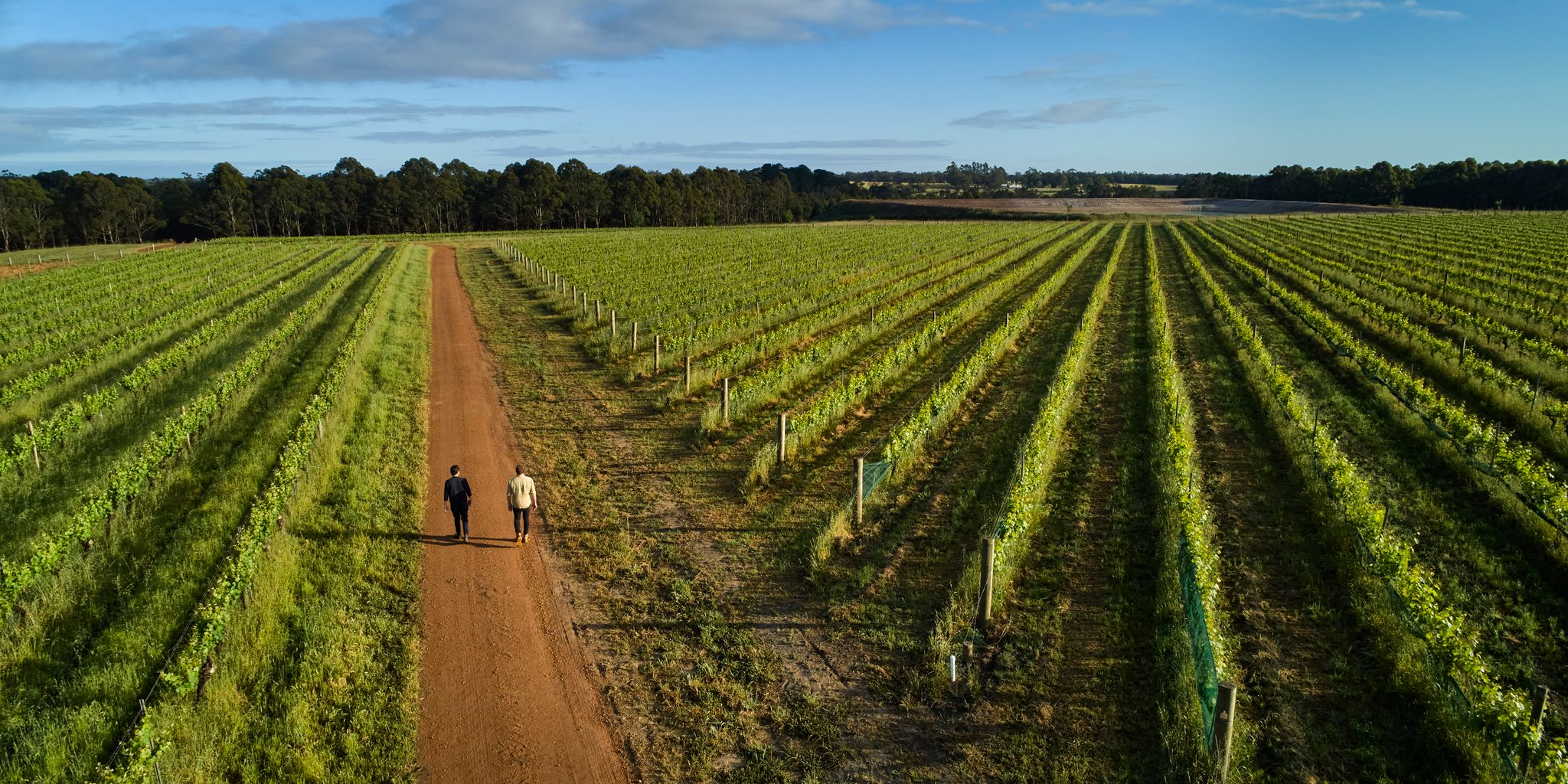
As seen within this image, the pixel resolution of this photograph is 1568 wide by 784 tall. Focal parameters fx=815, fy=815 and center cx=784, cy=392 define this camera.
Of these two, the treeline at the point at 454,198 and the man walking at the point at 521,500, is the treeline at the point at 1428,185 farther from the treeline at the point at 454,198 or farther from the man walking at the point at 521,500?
the man walking at the point at 521,500

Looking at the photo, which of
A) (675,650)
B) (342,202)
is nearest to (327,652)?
(675,650)

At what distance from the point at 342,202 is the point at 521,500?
4313 inches

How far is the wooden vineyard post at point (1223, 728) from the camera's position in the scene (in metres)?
6.56

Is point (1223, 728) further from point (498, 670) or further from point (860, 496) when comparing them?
→ point (498, 670)

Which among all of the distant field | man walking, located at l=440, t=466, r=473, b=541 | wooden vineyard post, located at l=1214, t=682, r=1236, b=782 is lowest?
wooden vineyard post, located at l=1214, t=682, r=1236, b=782

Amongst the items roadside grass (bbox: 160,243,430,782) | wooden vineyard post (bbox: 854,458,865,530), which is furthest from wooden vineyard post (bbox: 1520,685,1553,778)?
roadside grass (bbox: 160,243,430,782)

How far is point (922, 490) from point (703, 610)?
499cm

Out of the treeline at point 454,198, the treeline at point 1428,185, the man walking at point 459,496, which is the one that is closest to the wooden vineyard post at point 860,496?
the man walking at point 459,496

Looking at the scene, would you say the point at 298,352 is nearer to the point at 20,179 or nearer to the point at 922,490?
the point at 922,490

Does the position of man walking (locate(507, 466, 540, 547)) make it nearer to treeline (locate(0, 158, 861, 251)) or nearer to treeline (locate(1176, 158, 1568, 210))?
treeline (locate(0, 158, 861, 251))

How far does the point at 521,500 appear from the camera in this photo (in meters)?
11.7

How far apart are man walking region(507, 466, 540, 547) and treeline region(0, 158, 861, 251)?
339 feet

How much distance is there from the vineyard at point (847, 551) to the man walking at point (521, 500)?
528 millimetres

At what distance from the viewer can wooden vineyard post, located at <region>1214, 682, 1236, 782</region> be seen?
258 inches
